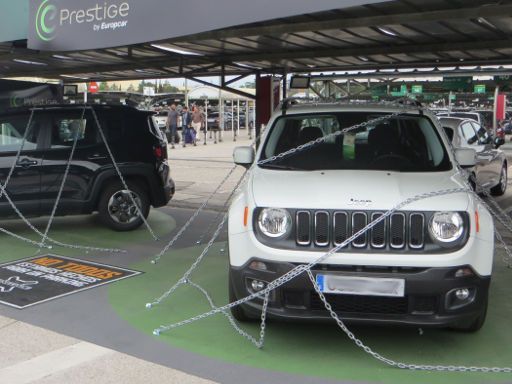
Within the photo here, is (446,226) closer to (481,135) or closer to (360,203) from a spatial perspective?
(360,203)

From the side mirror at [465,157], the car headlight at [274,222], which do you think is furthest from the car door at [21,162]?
the side mirror at [465,157]

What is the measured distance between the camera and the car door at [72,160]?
786cm

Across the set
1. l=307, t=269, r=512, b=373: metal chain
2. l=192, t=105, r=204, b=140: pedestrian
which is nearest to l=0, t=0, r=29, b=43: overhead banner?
l=307, t=269, r=512, b=373: metal chain

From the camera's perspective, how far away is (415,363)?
4035 mm

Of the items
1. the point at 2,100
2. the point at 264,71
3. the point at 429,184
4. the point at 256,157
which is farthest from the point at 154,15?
the point at 264,71

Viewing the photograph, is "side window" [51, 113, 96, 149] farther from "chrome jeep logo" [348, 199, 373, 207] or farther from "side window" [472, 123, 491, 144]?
"side window" [472, 123, 491, 144]

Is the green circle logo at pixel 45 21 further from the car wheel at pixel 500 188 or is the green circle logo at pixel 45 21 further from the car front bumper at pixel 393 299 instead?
the car wheel at pixel 500 188

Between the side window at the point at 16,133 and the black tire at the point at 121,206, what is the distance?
1.19 metres

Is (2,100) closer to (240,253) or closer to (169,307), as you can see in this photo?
(169,307)

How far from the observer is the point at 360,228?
3.95 metres

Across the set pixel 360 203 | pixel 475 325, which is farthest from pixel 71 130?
pixel 475 325

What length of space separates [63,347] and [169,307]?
1121 millimetres

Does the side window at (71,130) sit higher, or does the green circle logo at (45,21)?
the green circle logo at (45,21)

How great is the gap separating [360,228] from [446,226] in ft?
1.90
